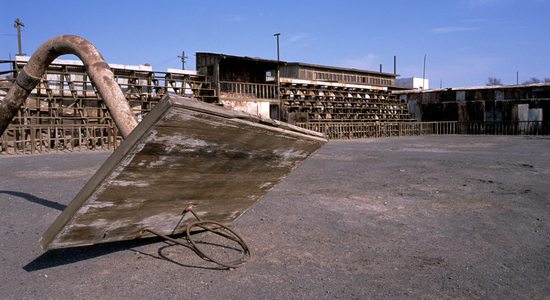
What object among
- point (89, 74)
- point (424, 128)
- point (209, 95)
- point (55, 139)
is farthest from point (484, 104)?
point (89, 74)

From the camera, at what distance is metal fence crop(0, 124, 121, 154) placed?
18.8m

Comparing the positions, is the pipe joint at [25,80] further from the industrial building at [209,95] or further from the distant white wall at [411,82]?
the distant white wall at [411,82]

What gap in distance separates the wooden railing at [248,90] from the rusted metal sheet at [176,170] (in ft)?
90.3

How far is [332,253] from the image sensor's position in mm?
4230

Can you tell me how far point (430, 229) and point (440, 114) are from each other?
38940mm

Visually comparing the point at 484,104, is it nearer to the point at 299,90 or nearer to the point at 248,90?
the point at 299,90

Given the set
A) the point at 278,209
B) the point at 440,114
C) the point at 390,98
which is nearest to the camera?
the point at 278,209

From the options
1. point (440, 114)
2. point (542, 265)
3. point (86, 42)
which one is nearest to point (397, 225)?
point (542, 265)

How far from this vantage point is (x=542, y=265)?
3.88m

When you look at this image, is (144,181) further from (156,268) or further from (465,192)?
(465,192)

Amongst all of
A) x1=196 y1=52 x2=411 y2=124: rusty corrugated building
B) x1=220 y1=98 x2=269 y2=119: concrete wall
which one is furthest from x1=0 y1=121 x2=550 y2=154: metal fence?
x1=220 y1=98 x2=269 y2=119: concrete wall

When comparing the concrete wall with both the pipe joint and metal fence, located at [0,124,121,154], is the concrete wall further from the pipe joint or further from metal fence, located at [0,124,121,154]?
the pipe joint

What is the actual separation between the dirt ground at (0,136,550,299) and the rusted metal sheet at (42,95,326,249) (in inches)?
17.9

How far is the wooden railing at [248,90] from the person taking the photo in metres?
31.4
